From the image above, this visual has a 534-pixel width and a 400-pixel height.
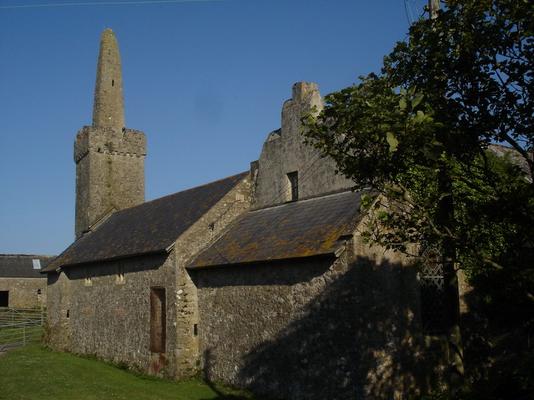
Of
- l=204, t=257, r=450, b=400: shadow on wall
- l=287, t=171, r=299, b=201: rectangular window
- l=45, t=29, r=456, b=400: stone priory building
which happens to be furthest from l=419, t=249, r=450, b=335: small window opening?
l=287, t=171, r=299, b=201: rectangular window

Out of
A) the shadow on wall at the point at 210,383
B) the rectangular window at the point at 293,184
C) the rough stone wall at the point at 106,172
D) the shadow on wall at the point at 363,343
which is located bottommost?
the shadow on wall at the point at 210,383

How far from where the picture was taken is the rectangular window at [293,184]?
18.9 metres

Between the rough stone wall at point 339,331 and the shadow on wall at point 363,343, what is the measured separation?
0.08 feet

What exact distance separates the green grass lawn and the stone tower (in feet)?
41.0

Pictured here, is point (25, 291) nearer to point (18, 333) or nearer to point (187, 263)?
point (18, 333)

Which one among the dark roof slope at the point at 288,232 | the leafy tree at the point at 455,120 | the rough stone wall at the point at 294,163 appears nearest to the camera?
the leafy tree at the point at 455,120

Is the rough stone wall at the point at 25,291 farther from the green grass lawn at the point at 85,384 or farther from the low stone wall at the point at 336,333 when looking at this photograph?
the low stone wall at the point at 336,333

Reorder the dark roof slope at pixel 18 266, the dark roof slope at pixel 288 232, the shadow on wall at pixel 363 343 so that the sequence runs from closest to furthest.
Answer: the shadow on wall at pixel 363 343
the dark roof slope at pixel 288 232
the dark roof slope at pixel 18 266

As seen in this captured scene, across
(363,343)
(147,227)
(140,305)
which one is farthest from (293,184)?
(147,227)

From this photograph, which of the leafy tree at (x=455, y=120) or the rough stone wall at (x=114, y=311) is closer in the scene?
the leafy tree at (x=455, y=120)

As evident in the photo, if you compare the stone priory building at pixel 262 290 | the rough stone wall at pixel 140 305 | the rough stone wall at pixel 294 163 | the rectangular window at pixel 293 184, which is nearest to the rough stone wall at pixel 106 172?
the stone priory building at pixel 262 290

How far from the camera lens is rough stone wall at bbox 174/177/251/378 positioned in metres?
17.9

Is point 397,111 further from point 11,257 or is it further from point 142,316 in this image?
point 11,257

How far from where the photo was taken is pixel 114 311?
22.4 meters
